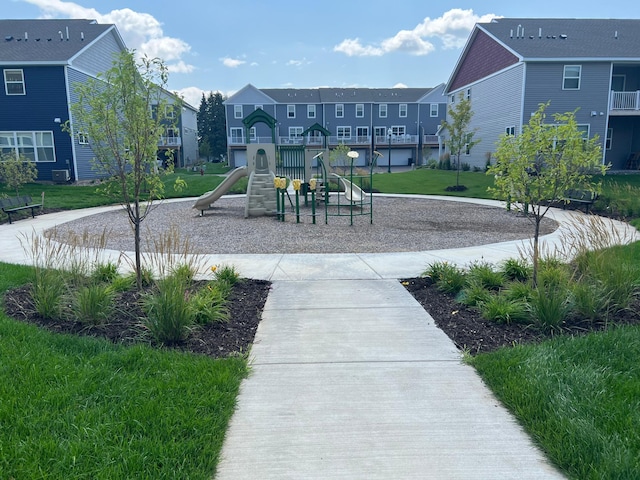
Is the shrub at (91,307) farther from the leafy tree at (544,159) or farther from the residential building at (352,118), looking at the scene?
the residential building at (352,118)

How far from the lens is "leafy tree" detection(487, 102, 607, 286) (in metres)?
5.31

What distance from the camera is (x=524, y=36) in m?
27.5

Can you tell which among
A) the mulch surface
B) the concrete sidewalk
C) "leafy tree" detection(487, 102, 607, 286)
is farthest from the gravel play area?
the concrete sidewalk

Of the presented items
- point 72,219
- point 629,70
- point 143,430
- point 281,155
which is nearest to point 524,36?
point 629,70

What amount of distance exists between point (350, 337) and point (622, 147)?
2970 centimetres

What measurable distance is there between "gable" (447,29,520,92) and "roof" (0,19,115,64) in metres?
22.9

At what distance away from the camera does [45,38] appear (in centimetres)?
2650

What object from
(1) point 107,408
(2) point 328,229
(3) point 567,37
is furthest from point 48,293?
(3) point 567,37

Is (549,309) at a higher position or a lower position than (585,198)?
lower

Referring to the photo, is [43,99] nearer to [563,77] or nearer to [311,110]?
[563,77]

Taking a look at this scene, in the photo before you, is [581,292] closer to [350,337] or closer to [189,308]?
[350,337]

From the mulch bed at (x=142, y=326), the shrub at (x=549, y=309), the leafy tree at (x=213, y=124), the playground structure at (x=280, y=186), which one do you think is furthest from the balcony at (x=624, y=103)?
the leafy tree at (x=213, y=124)

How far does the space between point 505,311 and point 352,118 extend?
161ft

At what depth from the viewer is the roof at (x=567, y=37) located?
25.1 metres
